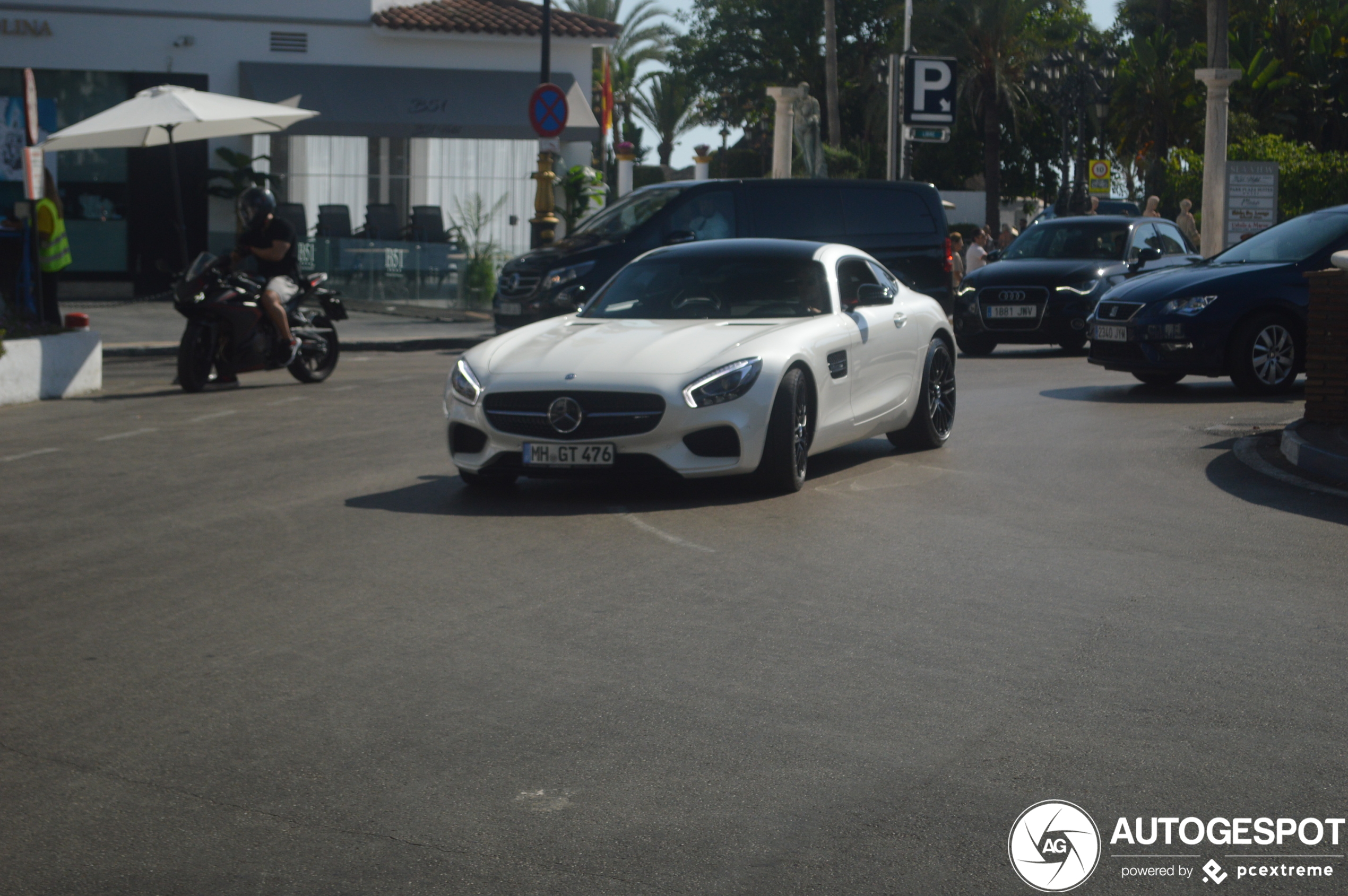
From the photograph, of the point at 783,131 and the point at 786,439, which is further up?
the point at 783,131

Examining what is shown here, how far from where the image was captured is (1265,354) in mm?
14391

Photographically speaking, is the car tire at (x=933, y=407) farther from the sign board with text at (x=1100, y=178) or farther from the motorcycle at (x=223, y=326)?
the sign board with text at (x=1100, y=178)

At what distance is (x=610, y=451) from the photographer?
28.3 feet

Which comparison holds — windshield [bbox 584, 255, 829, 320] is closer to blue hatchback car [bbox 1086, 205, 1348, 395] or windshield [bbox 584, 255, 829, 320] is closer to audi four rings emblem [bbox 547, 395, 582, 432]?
audi four rings emblem [bbox 547, 395, 582, 432]

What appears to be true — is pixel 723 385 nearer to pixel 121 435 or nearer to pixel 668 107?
pixel 121 435

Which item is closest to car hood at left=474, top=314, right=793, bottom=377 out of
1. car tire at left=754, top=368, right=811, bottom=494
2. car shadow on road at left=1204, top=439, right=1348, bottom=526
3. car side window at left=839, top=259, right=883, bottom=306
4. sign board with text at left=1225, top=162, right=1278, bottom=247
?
car tire at left=754, top=368, right=811, bottom=494

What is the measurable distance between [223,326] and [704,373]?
25.1ft

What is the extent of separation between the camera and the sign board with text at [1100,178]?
143 ft

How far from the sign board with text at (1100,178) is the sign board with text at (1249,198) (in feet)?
57.7

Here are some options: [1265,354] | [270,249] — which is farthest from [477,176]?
[1265,354]

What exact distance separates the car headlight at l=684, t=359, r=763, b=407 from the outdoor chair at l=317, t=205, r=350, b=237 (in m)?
20.6

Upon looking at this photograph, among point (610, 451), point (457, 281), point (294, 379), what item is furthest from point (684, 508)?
point (457, 281)

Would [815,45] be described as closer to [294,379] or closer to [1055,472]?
[294,379]

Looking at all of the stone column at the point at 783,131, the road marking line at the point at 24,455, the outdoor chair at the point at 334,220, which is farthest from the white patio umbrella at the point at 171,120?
the stone column at the point at 783,131
